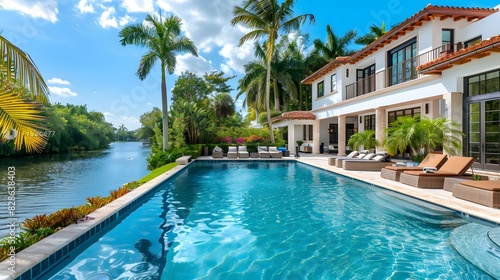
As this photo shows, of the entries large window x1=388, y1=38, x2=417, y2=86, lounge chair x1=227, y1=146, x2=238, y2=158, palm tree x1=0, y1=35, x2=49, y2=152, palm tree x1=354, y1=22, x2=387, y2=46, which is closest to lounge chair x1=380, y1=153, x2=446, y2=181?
large window x1=388, y1=38, x2=417, y2=86

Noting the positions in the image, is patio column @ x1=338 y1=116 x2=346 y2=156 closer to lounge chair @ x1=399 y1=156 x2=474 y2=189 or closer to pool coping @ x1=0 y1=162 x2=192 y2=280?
lounge chair @ x1=399 y1=156 x2=474 y2=189

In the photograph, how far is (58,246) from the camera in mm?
4395

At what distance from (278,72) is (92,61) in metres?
19.4

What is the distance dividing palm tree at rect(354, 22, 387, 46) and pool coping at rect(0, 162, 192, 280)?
104 ft

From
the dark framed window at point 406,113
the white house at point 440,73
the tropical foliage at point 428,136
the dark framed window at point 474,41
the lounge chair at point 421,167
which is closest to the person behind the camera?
the lounge chair at point 421,167

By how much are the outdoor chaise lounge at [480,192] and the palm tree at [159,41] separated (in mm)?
18031

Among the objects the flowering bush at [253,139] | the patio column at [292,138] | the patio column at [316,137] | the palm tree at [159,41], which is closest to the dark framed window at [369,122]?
the patio column at [316,137]

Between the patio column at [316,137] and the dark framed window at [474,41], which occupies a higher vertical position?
the dark framed window at [474,41]

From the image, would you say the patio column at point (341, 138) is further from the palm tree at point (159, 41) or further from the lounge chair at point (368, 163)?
the palm tree at point (159, 41)

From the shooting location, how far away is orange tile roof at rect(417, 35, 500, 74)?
8.70 meters

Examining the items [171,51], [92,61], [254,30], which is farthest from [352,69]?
[92,61]

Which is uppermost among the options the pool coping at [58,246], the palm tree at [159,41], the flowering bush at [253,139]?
the palm tree at [159,41]

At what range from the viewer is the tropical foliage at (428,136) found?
11.0m

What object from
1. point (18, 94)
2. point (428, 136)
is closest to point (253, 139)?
point (428, 136)
